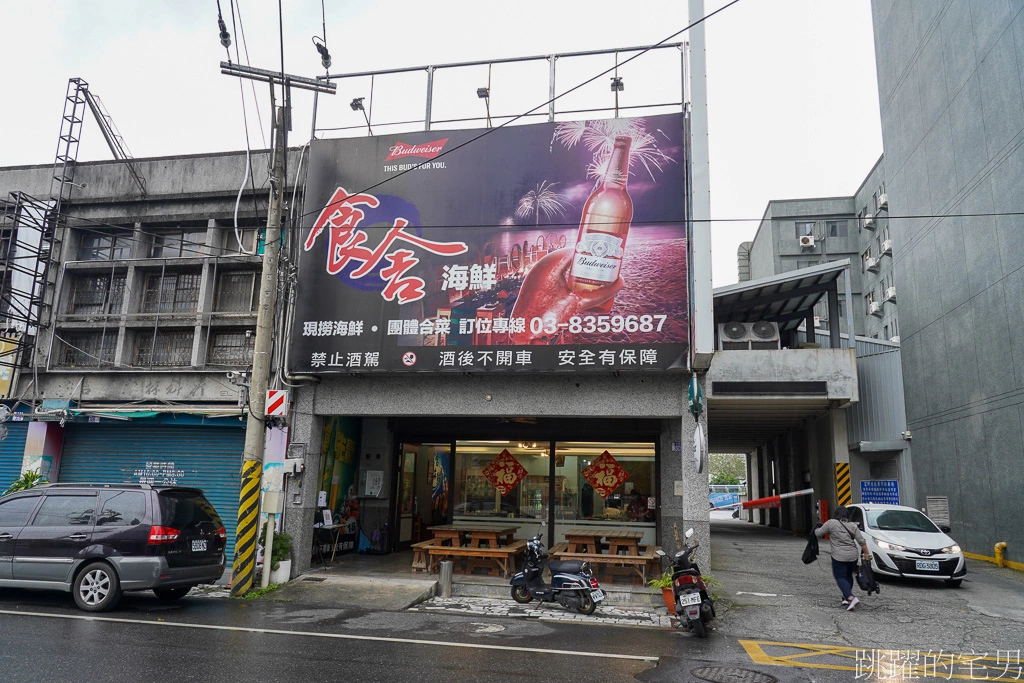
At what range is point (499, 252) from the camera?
12.9m

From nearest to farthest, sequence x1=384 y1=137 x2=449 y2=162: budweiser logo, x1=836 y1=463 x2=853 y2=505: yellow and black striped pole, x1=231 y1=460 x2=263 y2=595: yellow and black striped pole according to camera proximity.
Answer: x1=231 y1=460 x2=263 y2=595: yellow and black striped pole < x1=384 y1=137 x2=449 y2=162: budweiser logo < x1=836 y1=463 x2=853 y2=505: yellow and black striped pole

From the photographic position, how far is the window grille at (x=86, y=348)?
1567 centimetres

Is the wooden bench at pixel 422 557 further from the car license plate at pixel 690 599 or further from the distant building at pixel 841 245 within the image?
the distant building at pixel 841 245

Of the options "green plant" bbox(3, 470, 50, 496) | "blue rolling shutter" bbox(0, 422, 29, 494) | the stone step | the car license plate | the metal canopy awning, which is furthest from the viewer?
the metal canopy awning

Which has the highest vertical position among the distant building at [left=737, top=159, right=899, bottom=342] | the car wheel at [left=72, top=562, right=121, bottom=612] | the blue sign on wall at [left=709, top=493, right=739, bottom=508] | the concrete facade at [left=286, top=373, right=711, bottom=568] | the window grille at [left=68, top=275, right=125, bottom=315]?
the distant building at [left=737, top=159, right=899, bottom=342]

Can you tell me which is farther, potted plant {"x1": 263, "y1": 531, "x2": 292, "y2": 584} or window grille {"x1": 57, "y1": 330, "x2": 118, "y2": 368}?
window grille {"x1": 57, "y1": 330, "x2": 118, "y2": 368}

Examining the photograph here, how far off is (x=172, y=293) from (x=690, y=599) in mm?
12760

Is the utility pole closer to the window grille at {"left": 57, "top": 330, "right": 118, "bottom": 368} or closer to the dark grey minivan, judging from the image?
the dark grey minivan

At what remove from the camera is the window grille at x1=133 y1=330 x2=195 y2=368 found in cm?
1546

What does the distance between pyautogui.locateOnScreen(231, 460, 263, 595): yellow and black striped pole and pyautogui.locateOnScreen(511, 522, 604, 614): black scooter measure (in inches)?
171

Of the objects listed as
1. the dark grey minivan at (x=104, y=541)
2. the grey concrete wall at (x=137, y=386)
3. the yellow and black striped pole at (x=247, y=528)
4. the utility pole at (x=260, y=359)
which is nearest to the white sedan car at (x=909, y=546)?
the utility pole at (x=260, y=359)

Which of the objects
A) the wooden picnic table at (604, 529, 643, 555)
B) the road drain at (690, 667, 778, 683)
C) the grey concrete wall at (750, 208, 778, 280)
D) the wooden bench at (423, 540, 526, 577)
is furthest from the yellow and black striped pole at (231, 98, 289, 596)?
the grey concrete wall at (750, 208, 778, 280)

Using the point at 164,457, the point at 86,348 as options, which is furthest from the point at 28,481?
the point at 86,348

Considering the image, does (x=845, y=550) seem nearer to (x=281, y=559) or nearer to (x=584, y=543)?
(x=584, y=543)
